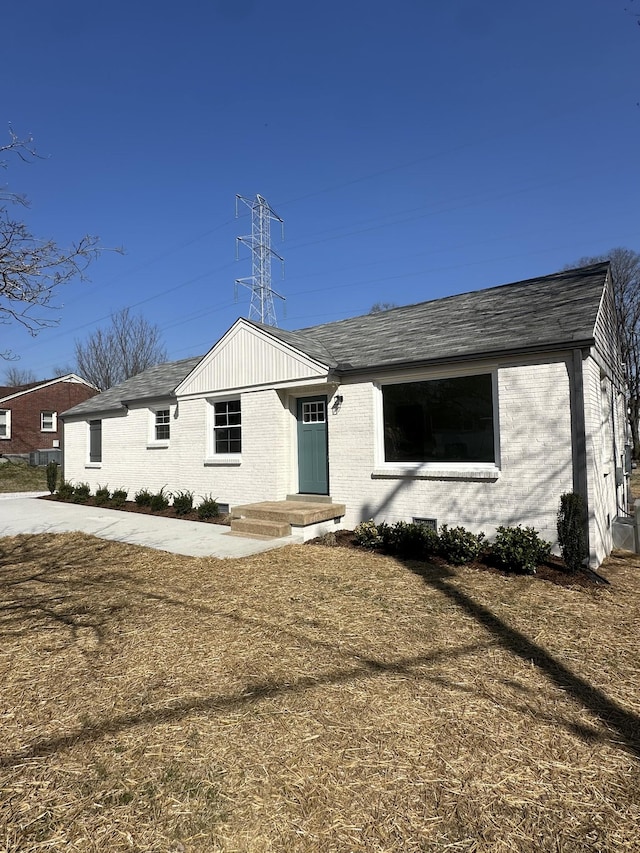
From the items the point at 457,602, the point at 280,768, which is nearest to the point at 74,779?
the point at 280,768

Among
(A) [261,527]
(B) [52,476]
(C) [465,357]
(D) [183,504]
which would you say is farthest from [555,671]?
(B) [52,476]

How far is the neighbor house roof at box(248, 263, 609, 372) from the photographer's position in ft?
24.9

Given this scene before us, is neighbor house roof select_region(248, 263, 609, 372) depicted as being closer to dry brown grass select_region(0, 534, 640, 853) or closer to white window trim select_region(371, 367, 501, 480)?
white window trim select_region(371, 367, 501, 480)

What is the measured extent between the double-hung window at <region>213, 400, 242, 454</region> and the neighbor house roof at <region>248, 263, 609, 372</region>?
7.41 feet

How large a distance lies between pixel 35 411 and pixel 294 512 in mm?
29065

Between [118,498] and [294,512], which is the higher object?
[294,512]

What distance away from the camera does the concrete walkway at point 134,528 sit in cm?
834

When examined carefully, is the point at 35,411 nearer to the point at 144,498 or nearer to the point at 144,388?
the point at 144,388

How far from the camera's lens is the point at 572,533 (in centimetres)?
643

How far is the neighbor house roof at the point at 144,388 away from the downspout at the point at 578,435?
10499 millimetres

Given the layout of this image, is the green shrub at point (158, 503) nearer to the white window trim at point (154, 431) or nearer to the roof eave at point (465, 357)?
the white window trim at point (154, 431)

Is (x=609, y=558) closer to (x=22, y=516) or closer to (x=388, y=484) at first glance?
(x=388, y=484)

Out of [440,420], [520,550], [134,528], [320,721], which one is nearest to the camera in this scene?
[320,721]

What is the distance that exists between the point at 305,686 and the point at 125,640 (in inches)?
75.3
